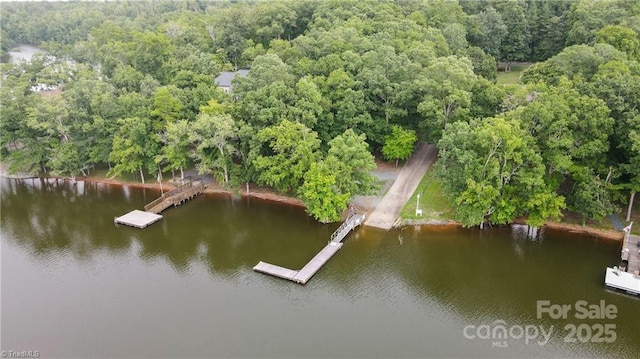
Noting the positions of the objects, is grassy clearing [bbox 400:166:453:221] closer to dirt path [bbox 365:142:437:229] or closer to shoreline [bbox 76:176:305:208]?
dirt path [bbox 365:142:437:229]

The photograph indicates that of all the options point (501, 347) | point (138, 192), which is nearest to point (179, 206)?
point (138, 192)

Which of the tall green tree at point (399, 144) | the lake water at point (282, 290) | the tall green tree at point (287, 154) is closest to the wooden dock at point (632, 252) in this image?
the lake water at point (282, 290)

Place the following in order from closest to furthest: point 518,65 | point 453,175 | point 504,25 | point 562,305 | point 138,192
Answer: point 562,305
point 453,175
point 138,192
point 504,25
point 518,65

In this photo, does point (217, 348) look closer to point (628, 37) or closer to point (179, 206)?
point (179, 206)

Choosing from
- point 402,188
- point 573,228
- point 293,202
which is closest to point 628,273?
point 573,228

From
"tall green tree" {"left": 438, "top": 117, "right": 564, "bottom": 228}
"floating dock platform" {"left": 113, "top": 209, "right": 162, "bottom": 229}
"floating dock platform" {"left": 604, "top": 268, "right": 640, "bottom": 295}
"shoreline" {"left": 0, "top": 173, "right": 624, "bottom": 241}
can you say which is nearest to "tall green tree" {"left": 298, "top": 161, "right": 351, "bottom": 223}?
"shoreline" {"left": 0, "top": 173, "right": 624, "bottom": 241}

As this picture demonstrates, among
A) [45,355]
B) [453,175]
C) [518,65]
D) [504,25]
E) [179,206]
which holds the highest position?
[504,25]

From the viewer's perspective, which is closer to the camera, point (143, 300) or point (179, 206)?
point (143, 300)

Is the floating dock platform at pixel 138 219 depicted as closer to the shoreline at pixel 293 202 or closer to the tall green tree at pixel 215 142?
the tall green tree at pixel 215 142

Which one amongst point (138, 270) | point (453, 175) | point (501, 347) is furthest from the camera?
point (453, 175)
